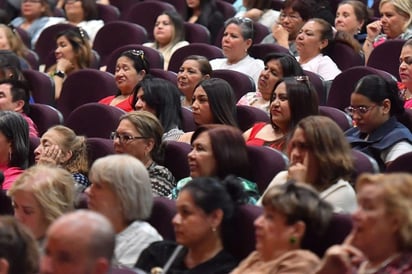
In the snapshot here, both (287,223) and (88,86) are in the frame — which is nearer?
(287,223)

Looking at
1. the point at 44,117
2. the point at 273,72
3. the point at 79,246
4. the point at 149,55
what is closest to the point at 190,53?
the point at 149,55

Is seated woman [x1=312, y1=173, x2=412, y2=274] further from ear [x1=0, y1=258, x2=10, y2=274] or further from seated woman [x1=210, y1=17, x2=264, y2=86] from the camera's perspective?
seated woman [x1=210, y1=17, x2=264, y2=86]

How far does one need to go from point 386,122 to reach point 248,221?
0.94 meters

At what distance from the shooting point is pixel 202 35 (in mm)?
5949

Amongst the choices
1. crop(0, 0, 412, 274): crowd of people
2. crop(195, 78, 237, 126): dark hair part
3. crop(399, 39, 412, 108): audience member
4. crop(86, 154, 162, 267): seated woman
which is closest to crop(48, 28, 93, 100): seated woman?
crop(0, 0, 412, 274): crowd of people

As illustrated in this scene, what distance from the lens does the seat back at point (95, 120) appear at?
4465 mm

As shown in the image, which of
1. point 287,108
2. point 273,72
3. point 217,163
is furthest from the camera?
point 273,72

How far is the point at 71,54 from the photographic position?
5711 millimetres

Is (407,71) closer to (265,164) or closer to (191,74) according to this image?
(191,74)

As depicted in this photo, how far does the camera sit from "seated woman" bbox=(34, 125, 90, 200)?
13.3 ft

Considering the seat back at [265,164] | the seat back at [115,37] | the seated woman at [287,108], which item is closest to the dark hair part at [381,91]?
the seated woman at [287,108]

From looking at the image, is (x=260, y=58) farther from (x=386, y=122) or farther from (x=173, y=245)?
(x=173, y=245)

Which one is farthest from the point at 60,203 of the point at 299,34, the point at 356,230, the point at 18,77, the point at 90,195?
the point at 299,34

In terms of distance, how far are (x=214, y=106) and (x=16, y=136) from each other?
2.22 feet
